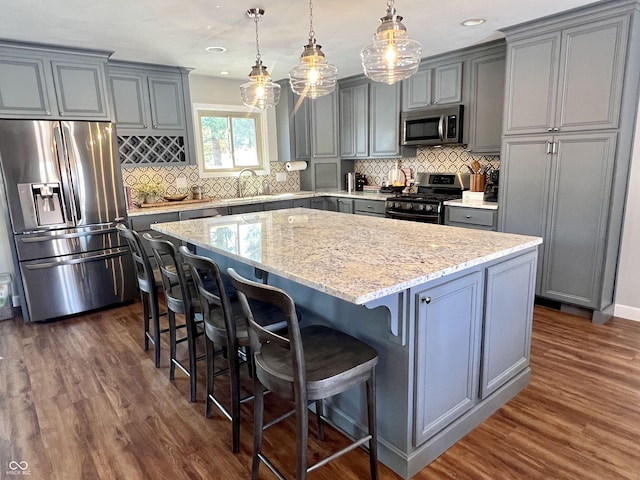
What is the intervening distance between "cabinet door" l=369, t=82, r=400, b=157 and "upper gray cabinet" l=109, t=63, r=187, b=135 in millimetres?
2333

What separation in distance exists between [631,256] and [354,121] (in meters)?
3.49

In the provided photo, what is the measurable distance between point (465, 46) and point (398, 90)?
98 centimetres

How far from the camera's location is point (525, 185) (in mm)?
3582

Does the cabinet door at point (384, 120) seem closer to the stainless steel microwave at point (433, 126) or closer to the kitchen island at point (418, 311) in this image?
the stainless steel microwave at point (433, 126)

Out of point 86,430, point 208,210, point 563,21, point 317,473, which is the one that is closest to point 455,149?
point 563,21

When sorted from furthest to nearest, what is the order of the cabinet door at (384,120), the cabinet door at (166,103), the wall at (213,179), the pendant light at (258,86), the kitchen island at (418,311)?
the cabinet door at (384,120) < the wall at (213,179) < the cabinet door at (166,103) < the pendant light at (258,86) < the kitchen island at (418,311)

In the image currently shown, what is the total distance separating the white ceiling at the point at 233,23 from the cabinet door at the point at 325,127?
4.66 ft

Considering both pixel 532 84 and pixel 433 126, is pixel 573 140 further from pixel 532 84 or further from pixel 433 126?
Result: pixel 433 126

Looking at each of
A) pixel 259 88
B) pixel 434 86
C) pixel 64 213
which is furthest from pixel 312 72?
pixel 64 213

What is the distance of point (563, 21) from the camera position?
3.17 metres

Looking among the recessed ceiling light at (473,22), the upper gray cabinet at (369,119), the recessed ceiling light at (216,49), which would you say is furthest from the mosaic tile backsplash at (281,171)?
the recessed ceiling light at (216,49)

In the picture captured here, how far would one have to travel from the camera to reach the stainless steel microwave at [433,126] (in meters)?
4.29

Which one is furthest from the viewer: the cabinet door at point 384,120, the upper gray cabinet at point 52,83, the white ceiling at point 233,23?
the cabinet door at point 384,120

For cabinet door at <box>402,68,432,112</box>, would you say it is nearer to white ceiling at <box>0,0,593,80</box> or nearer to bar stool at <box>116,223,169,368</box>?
white ceiling at <box>0,0,593,80</box>
